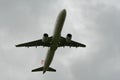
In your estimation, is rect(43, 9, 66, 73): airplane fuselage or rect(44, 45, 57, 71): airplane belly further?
rect(44, 45, 57, 71): airplane belly

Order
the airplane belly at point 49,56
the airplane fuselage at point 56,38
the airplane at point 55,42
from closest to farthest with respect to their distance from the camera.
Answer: the airplane fuselage at point 56,38 < the airplane at point 55,42 < the airplane belly at point 49,56

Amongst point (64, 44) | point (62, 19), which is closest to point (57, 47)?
point (64, 44)

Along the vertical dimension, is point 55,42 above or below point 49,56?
above

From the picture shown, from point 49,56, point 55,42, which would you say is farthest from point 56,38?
point 49,56

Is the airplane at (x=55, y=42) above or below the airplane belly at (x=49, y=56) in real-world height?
above

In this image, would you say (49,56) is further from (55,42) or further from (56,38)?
(56,38)

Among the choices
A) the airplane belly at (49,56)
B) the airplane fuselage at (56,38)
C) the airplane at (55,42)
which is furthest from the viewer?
the airplane belly at (49,56)

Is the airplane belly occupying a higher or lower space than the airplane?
lower

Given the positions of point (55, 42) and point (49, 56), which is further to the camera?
point (49, 56)

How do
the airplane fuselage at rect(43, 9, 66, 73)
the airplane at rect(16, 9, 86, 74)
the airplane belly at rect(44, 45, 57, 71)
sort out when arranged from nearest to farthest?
the airplane fuselage at rect(43, 9, 66, 73) < the airplane at rect(16, 9, 86, 74) < the airplane belly at rect(44, 45, 57, 71)

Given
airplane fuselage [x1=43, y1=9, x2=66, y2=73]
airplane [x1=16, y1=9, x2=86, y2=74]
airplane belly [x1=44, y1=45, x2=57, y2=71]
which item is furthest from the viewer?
airplane belly [x1=44, y1=45, x2=57, y2=71]

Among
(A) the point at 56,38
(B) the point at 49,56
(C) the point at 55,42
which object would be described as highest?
(A) the point at 56,38

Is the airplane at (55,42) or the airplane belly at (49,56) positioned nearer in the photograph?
the airplane at (55,42)

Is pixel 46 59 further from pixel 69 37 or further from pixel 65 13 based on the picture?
pixel 65 13
